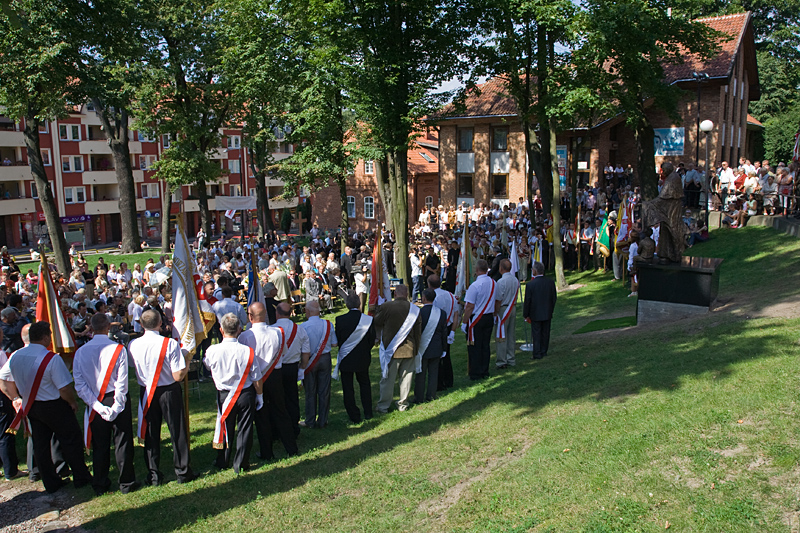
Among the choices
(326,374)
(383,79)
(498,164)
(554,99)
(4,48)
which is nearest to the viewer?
(326,374)

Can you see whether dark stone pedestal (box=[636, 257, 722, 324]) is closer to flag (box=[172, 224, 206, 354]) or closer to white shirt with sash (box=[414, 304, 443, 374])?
white shirt with sash (box=[414, 304, 443, 374])

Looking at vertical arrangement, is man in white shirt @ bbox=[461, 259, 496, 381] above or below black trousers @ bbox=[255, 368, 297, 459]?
above

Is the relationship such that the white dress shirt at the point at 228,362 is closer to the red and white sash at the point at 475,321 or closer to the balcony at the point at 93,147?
the red and white sash at the point at 475,321

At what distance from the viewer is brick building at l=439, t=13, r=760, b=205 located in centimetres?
3266

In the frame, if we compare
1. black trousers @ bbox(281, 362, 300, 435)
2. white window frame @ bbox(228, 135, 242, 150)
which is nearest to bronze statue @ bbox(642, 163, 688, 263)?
black trousers @ bbox(281, 362, 300, 435)

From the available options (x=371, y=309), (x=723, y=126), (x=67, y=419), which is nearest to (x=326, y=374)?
(x=67, y=419)

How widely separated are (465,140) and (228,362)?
119ft

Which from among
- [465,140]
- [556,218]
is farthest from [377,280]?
[465,140]

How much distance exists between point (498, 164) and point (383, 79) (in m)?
25.3

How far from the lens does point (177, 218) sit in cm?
745

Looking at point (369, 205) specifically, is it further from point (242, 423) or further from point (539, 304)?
point (242, 423)

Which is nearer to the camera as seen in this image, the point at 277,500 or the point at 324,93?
the point at 277,500

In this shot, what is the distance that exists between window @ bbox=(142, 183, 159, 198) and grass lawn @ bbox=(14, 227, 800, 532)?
5308 centimetres

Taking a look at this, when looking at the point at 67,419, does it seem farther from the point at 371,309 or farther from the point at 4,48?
the point at 4,48
